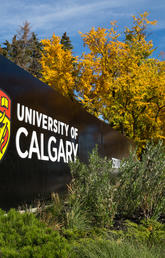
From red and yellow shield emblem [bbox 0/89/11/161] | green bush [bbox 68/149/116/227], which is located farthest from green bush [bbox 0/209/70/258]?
red and yellow shield emblem [bbox 0/89/11/161]

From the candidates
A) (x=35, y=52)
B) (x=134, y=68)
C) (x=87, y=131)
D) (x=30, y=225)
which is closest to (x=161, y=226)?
(x=30, y=225)

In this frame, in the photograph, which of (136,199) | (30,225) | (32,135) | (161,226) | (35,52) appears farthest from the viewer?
(35,52)

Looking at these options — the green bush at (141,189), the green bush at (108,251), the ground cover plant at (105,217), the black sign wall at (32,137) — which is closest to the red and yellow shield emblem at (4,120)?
the black sign wall at (32,137)

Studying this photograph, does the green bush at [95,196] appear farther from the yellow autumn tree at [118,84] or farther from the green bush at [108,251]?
the yellow autumn tree at [118,84]

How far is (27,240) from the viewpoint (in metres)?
Result: 3.15

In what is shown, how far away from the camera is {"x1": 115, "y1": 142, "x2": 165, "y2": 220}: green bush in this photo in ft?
19.4

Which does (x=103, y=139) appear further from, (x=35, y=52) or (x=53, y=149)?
(x=35, y=52)

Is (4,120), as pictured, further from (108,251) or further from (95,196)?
(108,251)

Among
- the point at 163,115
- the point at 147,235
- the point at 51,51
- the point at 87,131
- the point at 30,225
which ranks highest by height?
the point at 51,51

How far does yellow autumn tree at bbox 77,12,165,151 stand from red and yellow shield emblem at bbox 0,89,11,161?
17963 mm

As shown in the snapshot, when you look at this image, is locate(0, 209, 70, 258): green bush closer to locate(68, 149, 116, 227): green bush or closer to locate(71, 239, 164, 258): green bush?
locate(71, 239, 164, 258): green bush

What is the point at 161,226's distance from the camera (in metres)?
5.12

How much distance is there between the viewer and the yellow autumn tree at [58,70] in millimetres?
24753

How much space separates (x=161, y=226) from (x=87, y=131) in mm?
6134
